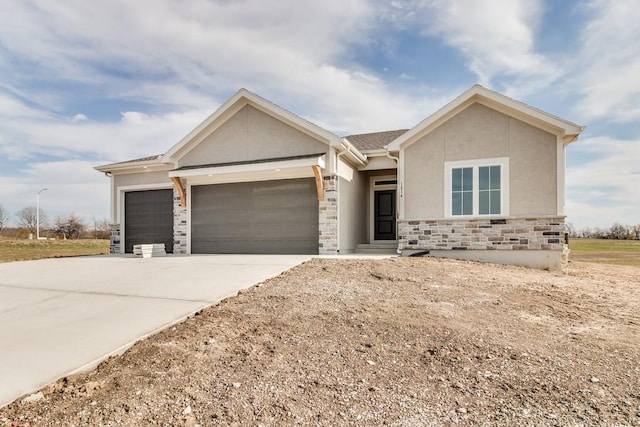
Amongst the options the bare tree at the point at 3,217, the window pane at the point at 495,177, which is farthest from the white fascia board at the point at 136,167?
the bare tree at the point at 3,217

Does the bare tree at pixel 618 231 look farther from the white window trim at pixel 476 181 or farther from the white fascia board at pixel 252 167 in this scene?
the white fascia board at pixel 252 167

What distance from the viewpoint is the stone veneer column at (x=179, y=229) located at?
507 inches

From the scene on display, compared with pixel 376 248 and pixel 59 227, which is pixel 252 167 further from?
pixel 59 227

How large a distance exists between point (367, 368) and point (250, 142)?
10010 mm

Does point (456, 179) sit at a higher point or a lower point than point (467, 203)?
higher

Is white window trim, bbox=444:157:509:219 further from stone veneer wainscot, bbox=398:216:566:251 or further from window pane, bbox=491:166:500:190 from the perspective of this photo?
stone veneer wainscot, bbox=398:216:566:251

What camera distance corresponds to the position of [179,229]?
1295cm

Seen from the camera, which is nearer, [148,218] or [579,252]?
[148,218]

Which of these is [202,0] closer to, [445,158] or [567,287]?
[445,158]

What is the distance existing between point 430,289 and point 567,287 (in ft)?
10.5

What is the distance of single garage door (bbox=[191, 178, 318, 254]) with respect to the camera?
11602 mm

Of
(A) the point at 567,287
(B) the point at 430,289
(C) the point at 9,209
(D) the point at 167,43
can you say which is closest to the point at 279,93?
(D) the point at 167,43

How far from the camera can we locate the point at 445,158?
1051 centimetres

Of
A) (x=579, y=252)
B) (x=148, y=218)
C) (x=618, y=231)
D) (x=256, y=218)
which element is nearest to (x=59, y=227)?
(x=148, y=218)
